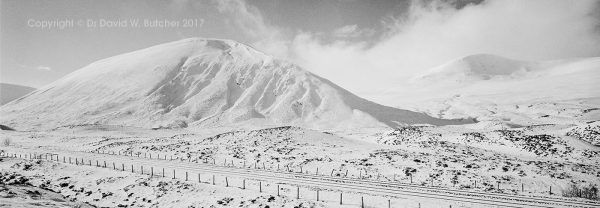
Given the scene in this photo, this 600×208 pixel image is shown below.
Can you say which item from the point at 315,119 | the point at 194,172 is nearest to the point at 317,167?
the point at 194,172

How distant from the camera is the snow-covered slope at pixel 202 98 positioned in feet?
390

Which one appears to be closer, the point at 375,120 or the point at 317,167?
the point at 317,167

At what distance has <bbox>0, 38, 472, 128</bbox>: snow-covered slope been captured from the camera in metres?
119

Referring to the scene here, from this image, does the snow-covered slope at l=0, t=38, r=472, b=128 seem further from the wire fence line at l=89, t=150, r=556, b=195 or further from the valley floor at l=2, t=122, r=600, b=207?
the wire fence line at l=89, t=150, r=556, b=195

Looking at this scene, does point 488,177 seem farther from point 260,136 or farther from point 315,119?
point 315,119

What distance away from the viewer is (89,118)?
11906cm

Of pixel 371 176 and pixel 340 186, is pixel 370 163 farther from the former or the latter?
pixel 340 186

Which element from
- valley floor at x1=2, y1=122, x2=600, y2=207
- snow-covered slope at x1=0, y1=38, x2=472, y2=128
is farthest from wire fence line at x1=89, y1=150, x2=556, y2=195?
snow-covered slope at x1=0, y1=38, x2=472, y2=128

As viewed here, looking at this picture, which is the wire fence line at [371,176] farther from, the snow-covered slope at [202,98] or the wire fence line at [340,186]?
the snow-covered slope at [202,98]

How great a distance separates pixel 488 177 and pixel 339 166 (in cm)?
1506

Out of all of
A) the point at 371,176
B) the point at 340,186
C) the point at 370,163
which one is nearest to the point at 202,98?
the point at 370,163

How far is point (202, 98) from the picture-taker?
133375 mm

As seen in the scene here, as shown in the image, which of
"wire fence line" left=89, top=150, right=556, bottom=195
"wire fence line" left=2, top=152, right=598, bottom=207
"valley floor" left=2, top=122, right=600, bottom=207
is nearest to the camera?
"wire fence line" left=2, top=152, right=598, bottom=207

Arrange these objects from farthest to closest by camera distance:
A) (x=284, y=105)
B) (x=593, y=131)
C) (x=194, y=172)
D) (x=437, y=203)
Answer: (x=284, y=105)
(x=593, y=131)
(x=194, y=172)
(x=437, y=203)
